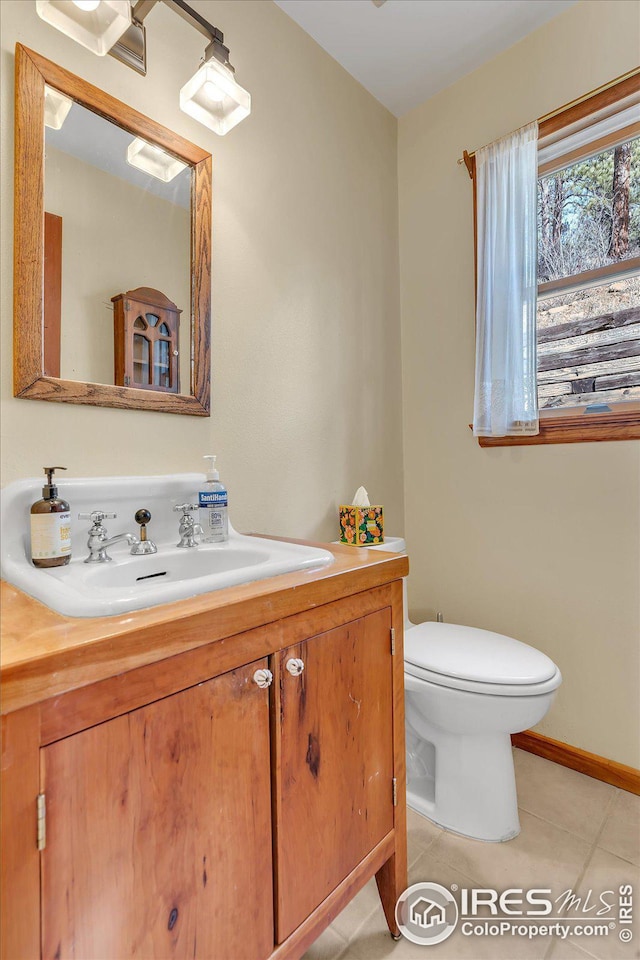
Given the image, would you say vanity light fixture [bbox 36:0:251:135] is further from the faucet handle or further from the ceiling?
the faucet handle

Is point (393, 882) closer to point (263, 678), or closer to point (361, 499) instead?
point (263, 678)

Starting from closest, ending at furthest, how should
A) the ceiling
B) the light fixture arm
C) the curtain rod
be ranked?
the light fixture arm < the curtain rod < the ceiling

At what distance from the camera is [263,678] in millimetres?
753

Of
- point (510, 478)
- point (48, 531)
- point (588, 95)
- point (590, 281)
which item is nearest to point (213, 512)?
point (48, 531)

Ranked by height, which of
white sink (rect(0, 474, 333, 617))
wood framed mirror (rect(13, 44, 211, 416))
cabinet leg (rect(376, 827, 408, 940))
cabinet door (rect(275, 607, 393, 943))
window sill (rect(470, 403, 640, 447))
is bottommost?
cabinet leg (rect(376, 827, 408, 940))

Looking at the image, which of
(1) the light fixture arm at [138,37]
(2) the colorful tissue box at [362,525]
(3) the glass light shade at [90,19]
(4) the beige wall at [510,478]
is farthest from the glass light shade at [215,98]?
(2) the colorful tissue box at [362,525]

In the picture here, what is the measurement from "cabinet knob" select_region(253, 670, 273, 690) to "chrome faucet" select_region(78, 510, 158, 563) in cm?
44

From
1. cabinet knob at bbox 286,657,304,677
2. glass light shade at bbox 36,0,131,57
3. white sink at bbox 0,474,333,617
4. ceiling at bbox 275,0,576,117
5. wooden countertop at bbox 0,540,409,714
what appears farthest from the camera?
ceiling at bbox 275,0,576,117

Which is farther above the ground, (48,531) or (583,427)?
(583,427)

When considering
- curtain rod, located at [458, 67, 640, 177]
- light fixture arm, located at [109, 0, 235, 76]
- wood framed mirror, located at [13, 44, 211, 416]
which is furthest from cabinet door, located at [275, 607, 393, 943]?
curtain rod, located at [458, 67, 640, 177]

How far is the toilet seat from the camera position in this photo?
4.04 feet

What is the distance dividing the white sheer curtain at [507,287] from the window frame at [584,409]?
6 centimetres

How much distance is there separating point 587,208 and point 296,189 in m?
1.00

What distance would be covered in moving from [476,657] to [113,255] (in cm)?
141
